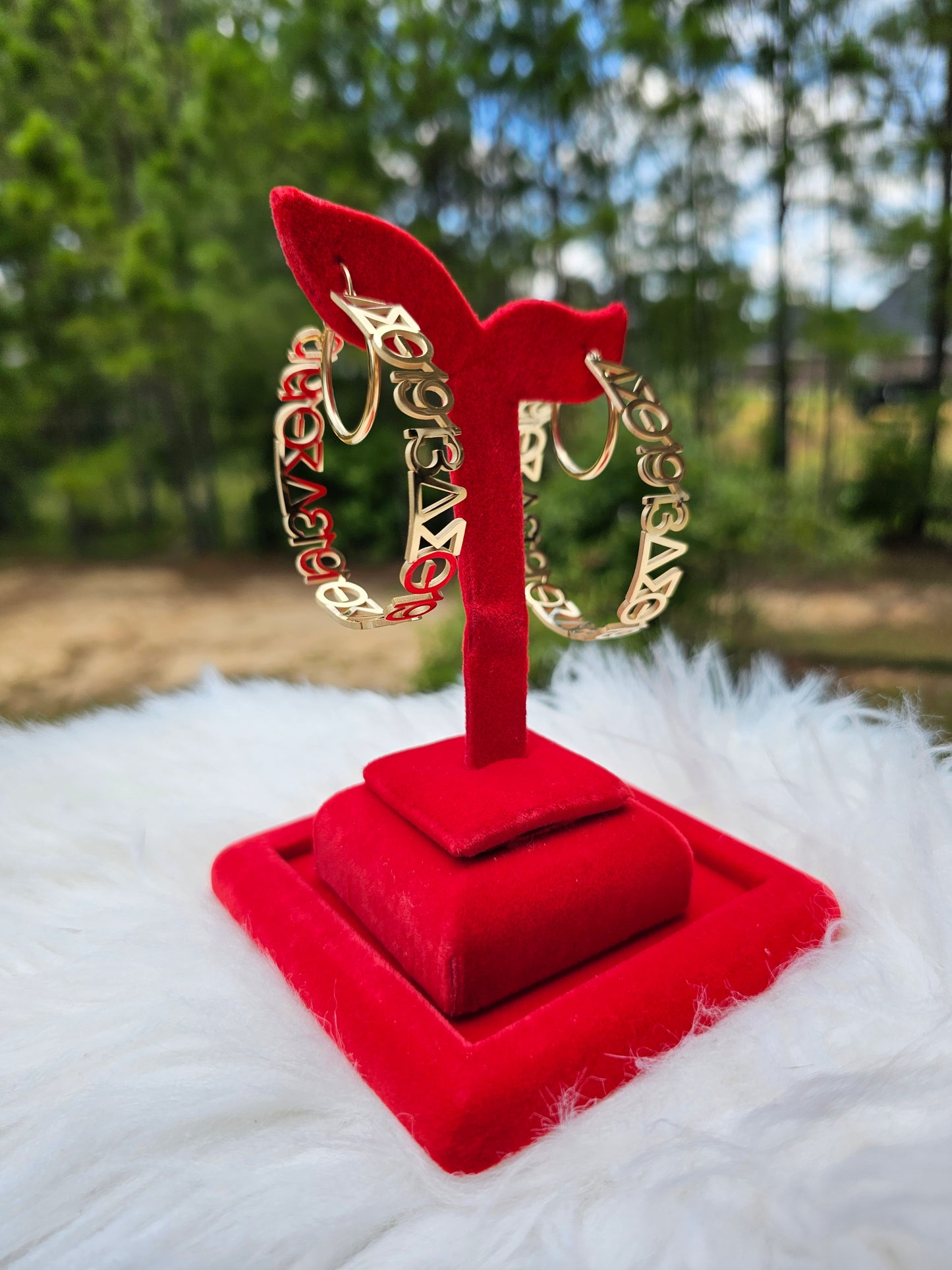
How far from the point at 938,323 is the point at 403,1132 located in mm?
1341

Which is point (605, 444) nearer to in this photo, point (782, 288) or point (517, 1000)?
point (517, 1000)

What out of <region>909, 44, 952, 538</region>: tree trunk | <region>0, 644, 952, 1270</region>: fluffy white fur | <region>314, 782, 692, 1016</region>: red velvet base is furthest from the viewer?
<region>909, 44, 952, 538</region>: tree trunk

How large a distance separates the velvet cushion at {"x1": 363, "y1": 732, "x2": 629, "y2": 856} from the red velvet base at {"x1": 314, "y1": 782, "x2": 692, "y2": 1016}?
0.01m

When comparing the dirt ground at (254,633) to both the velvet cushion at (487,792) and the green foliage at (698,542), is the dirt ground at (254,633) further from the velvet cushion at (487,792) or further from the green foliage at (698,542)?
the velvet cushion at (487,792)

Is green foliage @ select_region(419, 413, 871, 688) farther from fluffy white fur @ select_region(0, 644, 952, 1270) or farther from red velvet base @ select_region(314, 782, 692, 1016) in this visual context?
red velvet base @ select_region(314, 782, 692, 1016)

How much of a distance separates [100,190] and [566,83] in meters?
0.86

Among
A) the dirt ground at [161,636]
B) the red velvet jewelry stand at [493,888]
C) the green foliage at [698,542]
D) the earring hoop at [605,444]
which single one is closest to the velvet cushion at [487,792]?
the red velvet jewelry stand at [493,888]

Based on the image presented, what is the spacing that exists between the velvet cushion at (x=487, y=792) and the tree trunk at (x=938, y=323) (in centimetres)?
94

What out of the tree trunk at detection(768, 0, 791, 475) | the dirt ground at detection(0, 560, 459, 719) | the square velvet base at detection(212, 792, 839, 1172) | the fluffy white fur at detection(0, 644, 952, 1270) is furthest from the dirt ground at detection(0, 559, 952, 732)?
the square velvet base at detection(212, 792, 839, 1172)

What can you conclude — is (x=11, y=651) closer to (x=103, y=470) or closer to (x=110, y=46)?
(x=103, y=470)

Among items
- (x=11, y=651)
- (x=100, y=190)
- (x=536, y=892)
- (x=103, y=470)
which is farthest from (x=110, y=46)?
(x=536, y=892)

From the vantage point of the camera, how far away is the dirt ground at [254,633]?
1.31 meters

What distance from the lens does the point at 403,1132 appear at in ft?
1.61

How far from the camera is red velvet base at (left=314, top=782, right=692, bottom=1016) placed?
0.55 m
